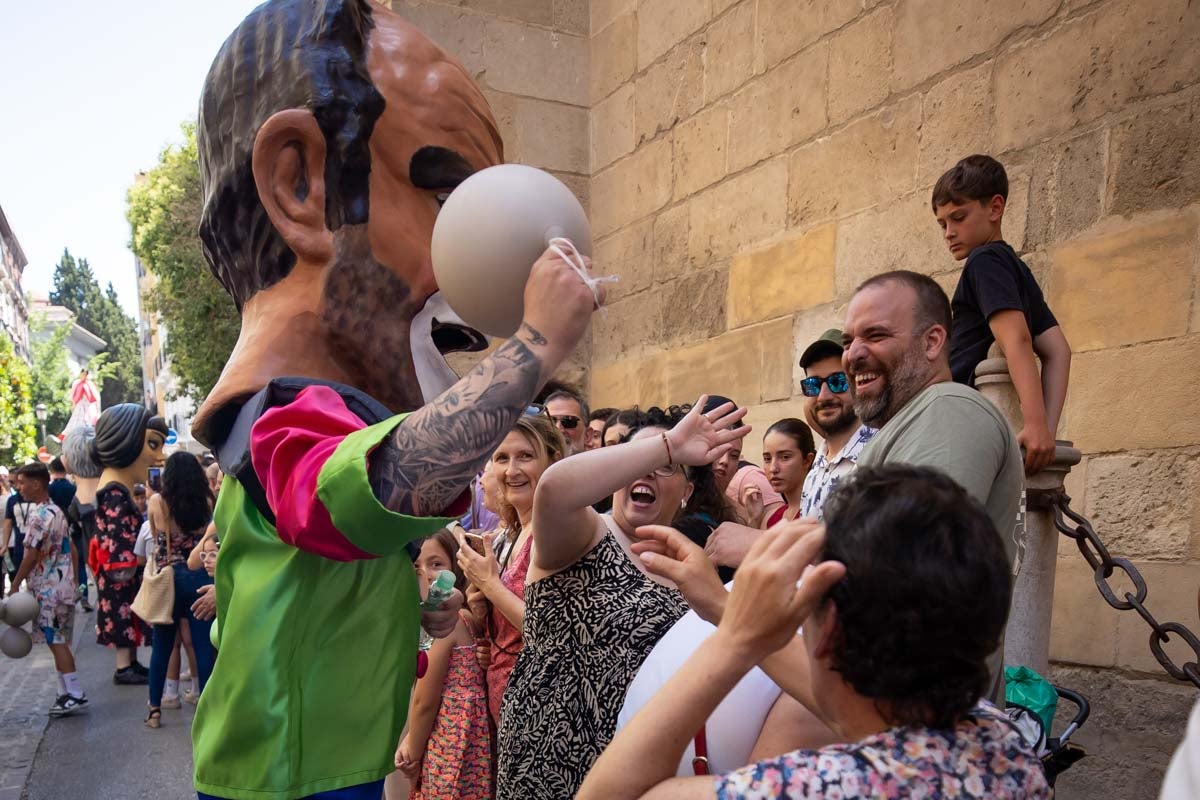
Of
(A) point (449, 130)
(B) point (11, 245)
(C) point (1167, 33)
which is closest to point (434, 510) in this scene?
(A) point (449, 130)

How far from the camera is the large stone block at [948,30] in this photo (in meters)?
4.00

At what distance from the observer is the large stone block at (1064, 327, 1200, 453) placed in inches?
131

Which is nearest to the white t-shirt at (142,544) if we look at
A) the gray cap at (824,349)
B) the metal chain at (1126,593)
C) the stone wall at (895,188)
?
the stone wall at (895,188)

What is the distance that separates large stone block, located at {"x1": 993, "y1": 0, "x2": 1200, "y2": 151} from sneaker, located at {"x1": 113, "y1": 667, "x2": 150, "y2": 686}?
24.4 ft

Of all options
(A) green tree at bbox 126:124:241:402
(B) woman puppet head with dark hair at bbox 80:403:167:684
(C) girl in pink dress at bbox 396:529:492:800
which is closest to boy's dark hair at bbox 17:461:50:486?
(B) woman puppet head with dark hair at bbox 80:403:167:684

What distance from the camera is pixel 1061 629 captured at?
3744 mm

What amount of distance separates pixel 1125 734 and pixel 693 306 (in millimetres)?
3542

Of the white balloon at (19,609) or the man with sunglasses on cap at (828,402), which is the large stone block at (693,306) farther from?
the white balloon at (19,609)

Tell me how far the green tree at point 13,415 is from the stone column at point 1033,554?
87.0 feet

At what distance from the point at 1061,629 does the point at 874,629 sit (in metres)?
3.01

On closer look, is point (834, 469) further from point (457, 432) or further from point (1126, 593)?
point (457, 432)

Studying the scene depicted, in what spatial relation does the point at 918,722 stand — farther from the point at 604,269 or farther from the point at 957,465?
the point at 604,269

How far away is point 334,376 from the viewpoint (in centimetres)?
187

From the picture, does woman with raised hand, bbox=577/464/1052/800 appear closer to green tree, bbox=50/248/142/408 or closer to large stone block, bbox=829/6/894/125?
large stone block, bbox=829/6/894/125
